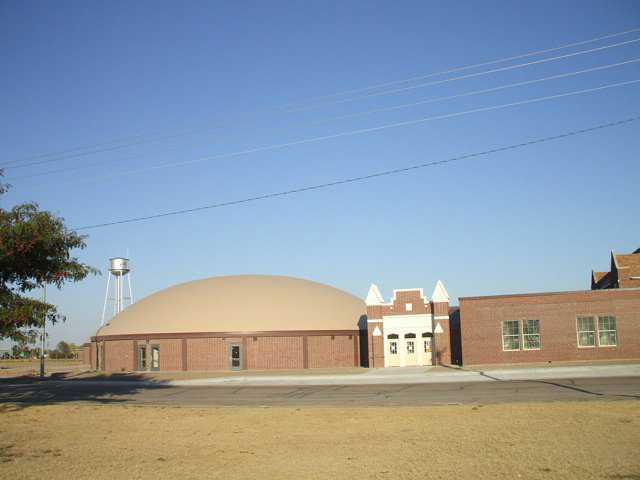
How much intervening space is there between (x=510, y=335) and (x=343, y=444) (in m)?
35.3

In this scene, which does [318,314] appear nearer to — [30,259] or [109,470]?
[30,259]

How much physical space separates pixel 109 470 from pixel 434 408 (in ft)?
40.8

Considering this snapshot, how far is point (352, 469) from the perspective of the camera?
519 inches

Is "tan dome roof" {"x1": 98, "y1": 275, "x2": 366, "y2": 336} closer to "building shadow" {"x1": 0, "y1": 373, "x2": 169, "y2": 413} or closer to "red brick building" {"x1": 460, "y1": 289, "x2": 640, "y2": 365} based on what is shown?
"building shadow" {"x1": 0, "y1": 373, "x2": 169, "y2": 413}

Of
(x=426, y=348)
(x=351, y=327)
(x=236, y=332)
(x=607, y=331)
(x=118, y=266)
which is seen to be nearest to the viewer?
(x=607, y=331)

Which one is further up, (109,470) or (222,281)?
(222,281)

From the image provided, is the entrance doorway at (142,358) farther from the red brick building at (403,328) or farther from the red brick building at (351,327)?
the red brick building at (403,328)

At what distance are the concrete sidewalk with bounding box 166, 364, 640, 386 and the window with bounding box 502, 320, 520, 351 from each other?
4.58 metres

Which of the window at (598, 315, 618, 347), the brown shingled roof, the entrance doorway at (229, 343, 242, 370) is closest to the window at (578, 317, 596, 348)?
the window at (598, 315, 618, 347)

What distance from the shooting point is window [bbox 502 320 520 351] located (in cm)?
4872

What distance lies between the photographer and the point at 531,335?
4853 centimetres

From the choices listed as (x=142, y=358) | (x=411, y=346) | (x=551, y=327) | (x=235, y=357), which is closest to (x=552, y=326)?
(x=551, y=327)

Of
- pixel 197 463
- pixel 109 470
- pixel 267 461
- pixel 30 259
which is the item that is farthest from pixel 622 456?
pixel 30 259

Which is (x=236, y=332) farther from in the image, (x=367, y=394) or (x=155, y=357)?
(x=367, y=394)
